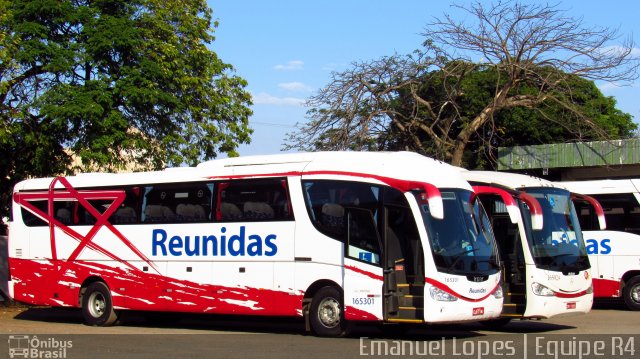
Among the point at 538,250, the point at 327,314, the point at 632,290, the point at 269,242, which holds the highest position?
the point at 269,242

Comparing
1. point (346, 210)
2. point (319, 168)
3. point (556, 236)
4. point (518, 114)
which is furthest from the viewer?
point (518, 114)

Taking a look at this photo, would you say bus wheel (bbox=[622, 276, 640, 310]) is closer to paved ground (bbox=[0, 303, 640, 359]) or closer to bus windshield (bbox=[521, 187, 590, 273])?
paved ground (bbox=[0, 303, 640, 359])

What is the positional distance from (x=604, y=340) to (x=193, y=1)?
18051mm

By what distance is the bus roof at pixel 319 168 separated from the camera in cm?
1405

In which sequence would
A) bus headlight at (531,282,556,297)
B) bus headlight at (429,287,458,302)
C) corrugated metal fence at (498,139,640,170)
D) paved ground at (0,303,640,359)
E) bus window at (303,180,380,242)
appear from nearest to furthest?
paved ground at (0,303,640,359)
bus headlight at (429,287,458,302)
bus window at (303,180,380,242)
bus headlight at (531,282,556,297)
corrugated metal fence at (498,139,640,170)

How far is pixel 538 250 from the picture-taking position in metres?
15.2

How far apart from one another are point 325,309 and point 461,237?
278 cm

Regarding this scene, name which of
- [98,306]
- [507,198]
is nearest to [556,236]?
[507,198]

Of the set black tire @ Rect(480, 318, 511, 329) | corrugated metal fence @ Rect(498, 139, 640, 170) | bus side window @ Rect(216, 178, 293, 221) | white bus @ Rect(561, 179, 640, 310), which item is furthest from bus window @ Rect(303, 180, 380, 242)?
corrugated metal fence @ Rect(498, 139, 640, 170)

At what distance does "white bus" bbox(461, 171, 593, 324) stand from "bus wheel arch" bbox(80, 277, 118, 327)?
8.17m

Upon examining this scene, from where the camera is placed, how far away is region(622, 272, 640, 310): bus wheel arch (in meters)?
21.0

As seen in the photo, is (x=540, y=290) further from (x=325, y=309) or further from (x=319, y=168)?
(x=319, y=168)

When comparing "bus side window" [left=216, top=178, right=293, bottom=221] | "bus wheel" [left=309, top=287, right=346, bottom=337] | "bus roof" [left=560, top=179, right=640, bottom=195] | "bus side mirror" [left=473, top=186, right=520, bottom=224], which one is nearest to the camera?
"bus side mirror" [left=473, top=186, right=520, bottom=224]

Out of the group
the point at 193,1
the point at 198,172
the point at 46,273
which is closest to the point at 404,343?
the point at 198,172
